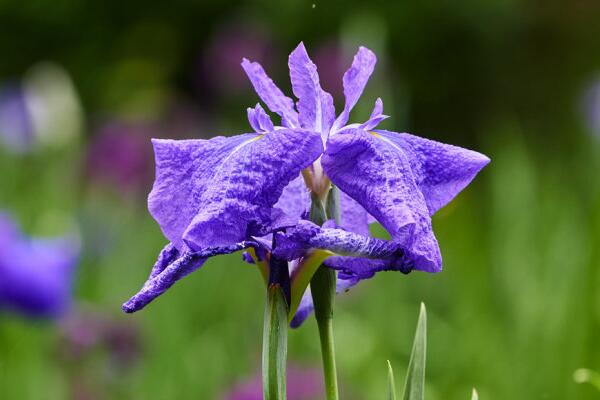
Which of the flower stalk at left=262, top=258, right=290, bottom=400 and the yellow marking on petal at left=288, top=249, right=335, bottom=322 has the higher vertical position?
the yellow marking on petal at left=288, top=249, right=335, bottom=322

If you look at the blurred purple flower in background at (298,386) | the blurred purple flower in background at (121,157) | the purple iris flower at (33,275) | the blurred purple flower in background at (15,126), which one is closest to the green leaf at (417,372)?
the blurred purple flower in background at (298,386)

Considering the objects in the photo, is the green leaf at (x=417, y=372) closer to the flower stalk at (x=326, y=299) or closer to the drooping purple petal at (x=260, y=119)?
the flower stalk at (x=326, y=299)

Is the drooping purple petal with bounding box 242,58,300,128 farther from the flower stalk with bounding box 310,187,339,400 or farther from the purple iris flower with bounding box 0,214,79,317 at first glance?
the purple iris flower with bounding box 0,214,79,317

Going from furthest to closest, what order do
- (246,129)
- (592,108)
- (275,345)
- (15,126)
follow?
(246,129) → (15,126) → (592,108) → (275,345)

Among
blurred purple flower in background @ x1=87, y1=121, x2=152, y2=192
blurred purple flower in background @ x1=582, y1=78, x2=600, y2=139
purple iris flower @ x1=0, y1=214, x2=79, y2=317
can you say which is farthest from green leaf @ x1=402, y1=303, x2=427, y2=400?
blurred purple flower in background @ x1=87, y1=121, x2=152, y2=192

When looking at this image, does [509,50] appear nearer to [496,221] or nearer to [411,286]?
[411,286]

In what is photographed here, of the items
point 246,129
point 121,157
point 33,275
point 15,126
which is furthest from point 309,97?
point 246,129

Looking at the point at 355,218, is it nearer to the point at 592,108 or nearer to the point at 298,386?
the point at 298,386
